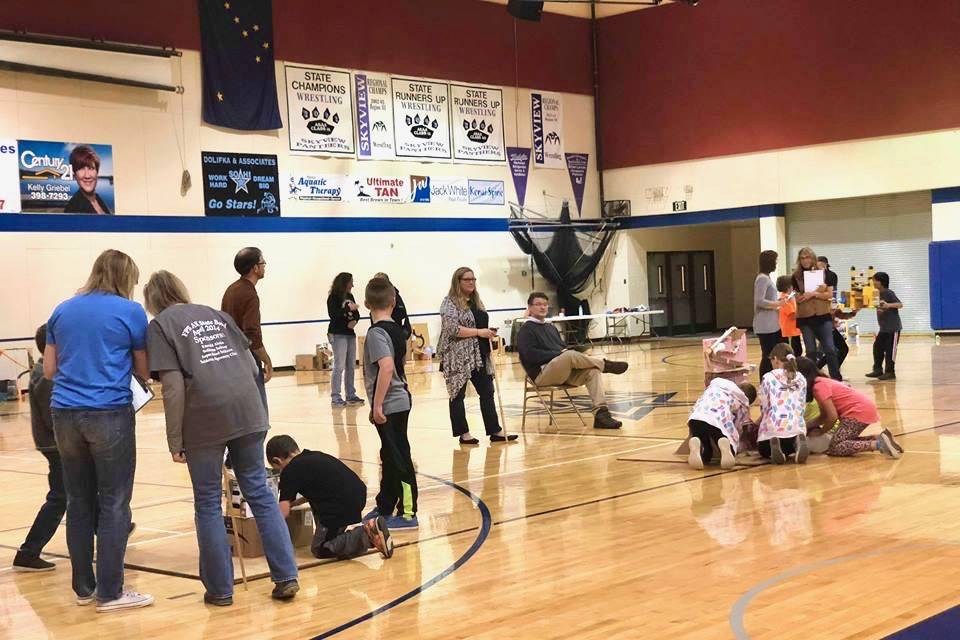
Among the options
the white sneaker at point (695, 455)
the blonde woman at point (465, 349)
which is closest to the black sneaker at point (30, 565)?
the white sneaker at point (695, 455)

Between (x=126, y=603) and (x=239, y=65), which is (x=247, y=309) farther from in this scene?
(x=239, y=65)

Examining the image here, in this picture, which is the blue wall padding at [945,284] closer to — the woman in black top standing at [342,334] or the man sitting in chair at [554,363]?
the woman in black top standing at [342,334]

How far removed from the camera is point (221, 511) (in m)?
5.43

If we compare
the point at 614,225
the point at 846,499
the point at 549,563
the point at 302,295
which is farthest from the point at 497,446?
the point at 614,225

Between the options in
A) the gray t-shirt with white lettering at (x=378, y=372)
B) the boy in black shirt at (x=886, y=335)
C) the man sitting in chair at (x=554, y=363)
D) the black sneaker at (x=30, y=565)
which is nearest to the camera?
the black sneaker at (x=30, y=565)

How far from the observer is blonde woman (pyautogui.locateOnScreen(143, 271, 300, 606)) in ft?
17.6

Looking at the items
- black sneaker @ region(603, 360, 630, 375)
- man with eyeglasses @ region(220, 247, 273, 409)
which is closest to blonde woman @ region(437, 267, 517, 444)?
black sneaker @ region(603, 360, 630, 375)

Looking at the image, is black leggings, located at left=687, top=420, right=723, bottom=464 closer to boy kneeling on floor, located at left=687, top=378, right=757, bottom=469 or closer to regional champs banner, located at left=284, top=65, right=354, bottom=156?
boy kneeling on floor, located at left=687, top=378, right=757, bottom=469

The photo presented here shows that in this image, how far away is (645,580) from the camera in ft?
17.8

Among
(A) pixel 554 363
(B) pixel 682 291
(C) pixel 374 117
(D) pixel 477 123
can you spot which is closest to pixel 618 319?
(B) pixel 682 291

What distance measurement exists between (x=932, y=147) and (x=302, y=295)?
12712 millimetres

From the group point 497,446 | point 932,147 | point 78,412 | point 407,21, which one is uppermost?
point 407,21

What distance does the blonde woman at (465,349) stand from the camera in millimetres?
10352

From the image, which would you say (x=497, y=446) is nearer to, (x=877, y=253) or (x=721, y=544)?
(x=721, y=544)
